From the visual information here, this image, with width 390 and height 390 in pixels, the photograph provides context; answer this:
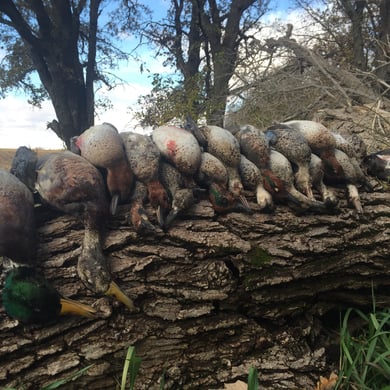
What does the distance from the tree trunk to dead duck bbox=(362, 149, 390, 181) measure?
0.53m

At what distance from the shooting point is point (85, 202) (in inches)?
68.0

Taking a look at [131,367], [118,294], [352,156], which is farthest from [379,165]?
[131,367]

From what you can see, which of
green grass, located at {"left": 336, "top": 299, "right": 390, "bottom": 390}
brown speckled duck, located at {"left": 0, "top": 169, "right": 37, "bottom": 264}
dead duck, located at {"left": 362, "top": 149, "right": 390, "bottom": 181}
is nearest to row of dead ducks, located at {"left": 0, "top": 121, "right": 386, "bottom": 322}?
brown speckled duck, located at {"left": 0, "top": 169, "right": 37, "bottom": 264}

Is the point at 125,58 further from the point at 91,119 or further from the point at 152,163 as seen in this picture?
the point at 152,163

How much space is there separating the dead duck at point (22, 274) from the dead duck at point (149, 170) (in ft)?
1.70

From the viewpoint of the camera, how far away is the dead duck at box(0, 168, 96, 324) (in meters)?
1.55

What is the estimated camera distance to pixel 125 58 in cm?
1183

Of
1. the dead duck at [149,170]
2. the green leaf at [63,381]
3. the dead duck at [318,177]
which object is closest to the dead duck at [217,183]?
the dead duck at [149,170]

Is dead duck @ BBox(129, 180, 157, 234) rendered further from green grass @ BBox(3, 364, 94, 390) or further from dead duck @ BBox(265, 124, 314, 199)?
dead duck @ BBox(265, 124, 314, 199)

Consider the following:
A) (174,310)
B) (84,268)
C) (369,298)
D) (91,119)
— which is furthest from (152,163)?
(91,119)

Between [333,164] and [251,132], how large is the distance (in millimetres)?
529

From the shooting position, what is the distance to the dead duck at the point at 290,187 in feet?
6.84

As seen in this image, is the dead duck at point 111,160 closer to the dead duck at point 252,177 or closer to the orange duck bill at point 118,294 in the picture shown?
the orange duck bill at point 118,294

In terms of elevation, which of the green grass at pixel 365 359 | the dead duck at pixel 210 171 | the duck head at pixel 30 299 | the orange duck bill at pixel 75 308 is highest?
the dead duck at pixel 210 171
